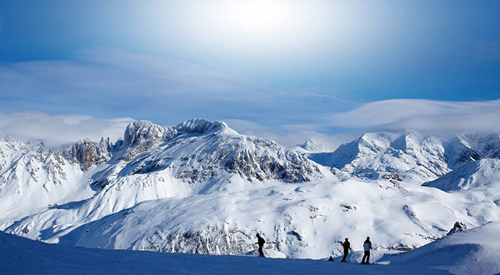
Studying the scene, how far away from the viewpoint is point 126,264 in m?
23.2

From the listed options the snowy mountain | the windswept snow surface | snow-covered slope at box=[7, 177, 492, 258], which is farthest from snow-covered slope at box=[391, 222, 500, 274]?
snow-covered slope at box=[7, 177, 492, 258]

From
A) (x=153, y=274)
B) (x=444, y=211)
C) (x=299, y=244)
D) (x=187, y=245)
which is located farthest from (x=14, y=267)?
(x=444, y=211)

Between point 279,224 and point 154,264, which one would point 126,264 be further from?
point 279,224

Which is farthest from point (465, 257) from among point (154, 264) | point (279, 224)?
point (279, 224)

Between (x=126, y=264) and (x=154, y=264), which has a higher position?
(x=126, y=264)

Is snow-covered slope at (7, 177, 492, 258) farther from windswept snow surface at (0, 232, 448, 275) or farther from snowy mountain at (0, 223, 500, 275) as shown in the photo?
windswept snow surface at (0, 232, 448, 275)

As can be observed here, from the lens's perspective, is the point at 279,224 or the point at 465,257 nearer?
the point at 465,257

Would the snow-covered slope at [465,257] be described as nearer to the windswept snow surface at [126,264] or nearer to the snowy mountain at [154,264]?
the snowy mountain at [154,264]

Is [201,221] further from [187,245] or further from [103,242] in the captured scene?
[103,242]

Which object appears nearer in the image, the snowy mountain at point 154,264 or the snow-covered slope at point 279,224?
the snowy mountain at point 154,264

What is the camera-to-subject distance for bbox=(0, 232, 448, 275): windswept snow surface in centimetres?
2039

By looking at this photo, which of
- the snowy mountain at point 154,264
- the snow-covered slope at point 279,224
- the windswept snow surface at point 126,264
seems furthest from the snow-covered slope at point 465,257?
the snow-covered slope at point 279,224

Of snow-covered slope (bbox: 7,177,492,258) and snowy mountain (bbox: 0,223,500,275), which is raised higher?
snowy mountain (bbox: 0,223,500,275)

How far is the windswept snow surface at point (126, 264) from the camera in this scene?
2039cm
